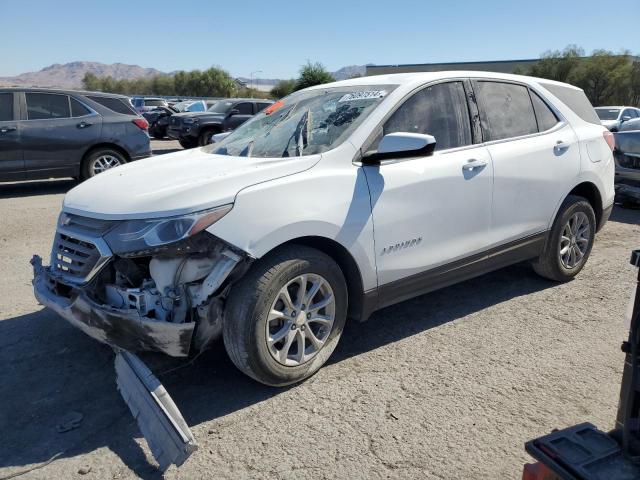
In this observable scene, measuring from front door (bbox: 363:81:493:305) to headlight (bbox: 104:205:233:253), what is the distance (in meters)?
1.06

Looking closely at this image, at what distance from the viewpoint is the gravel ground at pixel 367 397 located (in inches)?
102

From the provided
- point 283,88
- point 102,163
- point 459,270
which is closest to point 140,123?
point 102,163

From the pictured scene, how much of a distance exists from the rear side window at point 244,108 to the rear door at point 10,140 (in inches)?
338

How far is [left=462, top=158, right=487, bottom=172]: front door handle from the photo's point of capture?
379cm

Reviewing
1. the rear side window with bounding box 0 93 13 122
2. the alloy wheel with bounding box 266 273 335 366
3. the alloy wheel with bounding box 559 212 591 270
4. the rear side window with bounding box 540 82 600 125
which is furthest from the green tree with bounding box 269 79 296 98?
the alloy wheel with bounding box 266 273 335 366

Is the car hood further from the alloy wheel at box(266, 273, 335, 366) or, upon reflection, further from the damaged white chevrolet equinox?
the alloy wheel at box(266, 273, 335, 366)

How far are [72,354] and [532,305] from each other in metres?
3.54

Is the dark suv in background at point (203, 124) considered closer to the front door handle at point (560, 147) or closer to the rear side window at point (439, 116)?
the front door handle at point (560, 147)

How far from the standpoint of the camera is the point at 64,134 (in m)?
9.28

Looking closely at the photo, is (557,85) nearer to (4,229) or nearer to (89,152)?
(4,229)

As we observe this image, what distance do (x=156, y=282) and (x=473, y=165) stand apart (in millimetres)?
2339

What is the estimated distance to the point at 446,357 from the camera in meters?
3.56

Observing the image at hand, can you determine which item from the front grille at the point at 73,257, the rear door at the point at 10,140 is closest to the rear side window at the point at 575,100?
the front grille at the point at 73,257

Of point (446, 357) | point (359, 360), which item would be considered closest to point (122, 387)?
point (359, 360)
